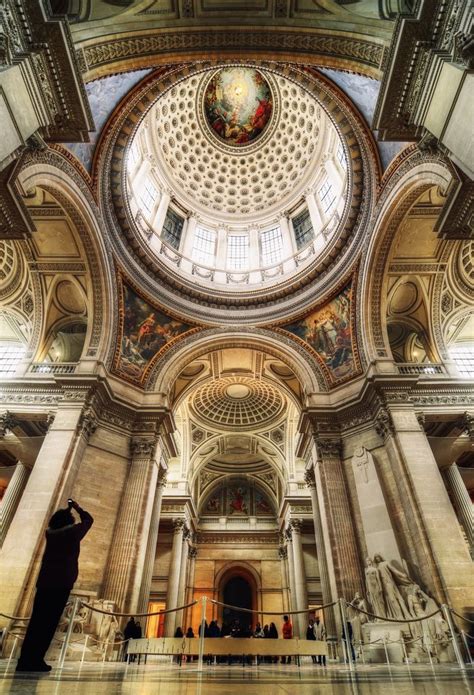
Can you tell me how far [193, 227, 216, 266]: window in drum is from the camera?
62.6 ft

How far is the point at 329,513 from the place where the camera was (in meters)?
11.2

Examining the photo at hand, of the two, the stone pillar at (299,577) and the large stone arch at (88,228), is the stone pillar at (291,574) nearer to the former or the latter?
the stone pillar at (299,577)

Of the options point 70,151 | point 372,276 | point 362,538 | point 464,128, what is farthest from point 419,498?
point 70,151

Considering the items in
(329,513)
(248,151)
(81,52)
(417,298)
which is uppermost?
(248,151)

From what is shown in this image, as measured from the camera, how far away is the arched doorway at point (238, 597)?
2361 cm

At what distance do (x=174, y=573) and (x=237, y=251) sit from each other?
54.3ft

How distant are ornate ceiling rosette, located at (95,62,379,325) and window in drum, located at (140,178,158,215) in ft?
4.64

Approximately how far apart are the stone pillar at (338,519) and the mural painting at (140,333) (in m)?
6.87

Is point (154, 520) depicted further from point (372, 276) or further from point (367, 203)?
point (367, 203)

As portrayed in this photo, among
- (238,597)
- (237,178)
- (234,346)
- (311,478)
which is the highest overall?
(237,178)

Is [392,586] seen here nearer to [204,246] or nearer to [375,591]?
[375,591]

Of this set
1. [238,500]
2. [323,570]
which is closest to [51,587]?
[323,570]

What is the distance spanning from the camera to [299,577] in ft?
61.4

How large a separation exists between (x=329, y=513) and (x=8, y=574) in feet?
27.2
